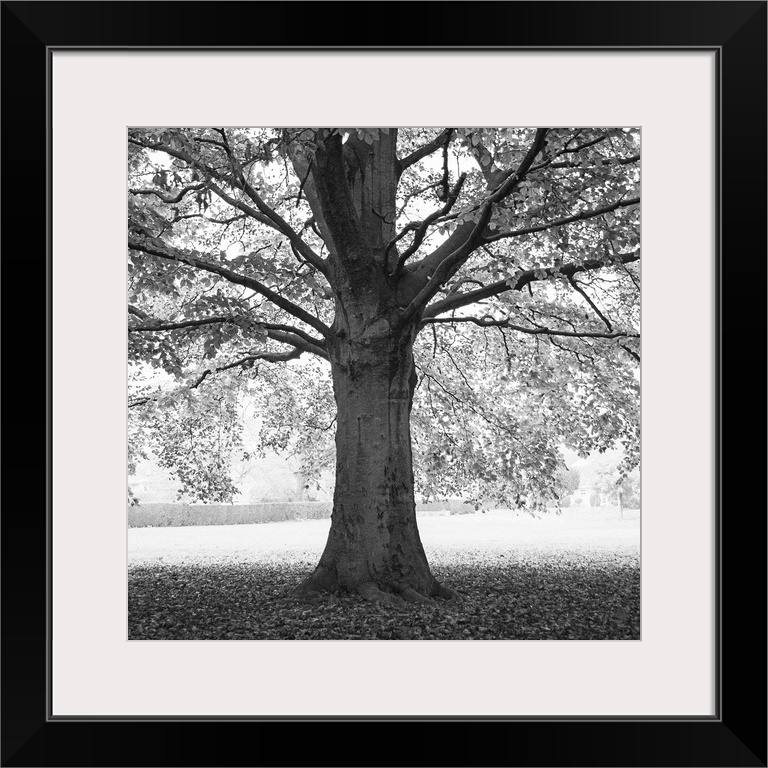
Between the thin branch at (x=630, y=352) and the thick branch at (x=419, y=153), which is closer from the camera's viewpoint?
the thin branch at (x=630, y=352)

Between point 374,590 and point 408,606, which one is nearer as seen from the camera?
point 408,606

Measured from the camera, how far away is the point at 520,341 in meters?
10.4

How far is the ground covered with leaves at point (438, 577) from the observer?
584 cm

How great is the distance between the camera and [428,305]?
9164 millimetres

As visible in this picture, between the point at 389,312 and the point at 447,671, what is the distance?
4557 mm

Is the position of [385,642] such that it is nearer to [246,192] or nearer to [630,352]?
[630,352]

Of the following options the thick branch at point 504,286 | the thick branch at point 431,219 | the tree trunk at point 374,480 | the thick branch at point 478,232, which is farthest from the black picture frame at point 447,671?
the tree trunk at point 374,480

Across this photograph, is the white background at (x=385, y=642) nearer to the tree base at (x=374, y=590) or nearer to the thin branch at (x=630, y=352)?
the thin branch at (x=630, y=352)

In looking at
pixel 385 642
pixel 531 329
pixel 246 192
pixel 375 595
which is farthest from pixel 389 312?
pixel 385 642

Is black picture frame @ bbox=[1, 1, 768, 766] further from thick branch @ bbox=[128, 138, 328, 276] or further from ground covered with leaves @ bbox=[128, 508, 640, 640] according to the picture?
thick branch @ bbox=[128, 138, 328, 276]

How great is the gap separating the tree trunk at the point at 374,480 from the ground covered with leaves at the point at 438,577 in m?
0.28
